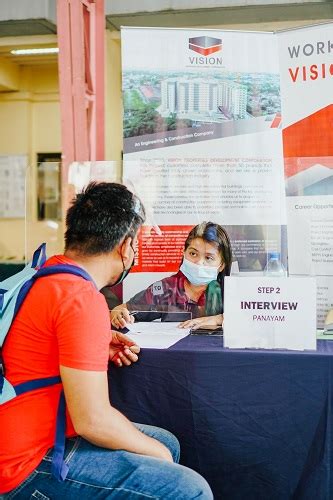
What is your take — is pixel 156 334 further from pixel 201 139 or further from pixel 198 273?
pixel 201 139

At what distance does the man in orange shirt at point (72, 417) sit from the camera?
1289 millimetres

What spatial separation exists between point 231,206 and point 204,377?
86 centimetres

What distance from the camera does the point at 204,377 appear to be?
5.58 ft

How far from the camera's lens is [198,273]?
7.31ft

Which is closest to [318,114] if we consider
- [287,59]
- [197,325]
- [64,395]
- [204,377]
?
[287,59]

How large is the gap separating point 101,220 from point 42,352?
0.36 m

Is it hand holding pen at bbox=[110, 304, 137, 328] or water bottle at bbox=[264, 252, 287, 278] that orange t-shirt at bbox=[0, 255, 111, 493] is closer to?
hand holding pen at bbox=[110, 304, 137, 328]

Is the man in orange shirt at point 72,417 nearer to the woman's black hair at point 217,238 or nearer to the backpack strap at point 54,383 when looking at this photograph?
the backpack strap at point 54,383

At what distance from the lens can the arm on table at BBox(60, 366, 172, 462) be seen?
128 centimetres

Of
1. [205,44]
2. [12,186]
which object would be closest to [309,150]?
[205,44]

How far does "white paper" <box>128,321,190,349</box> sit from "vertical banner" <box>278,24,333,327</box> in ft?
1.89

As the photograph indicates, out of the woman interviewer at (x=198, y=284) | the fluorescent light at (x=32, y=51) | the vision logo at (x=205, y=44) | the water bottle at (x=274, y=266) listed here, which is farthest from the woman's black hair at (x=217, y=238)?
the fluorescent light at (x=32, y=51)

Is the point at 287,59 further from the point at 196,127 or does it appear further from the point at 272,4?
the point at 272,4

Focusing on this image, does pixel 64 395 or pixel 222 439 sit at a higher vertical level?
pixel 64 395
